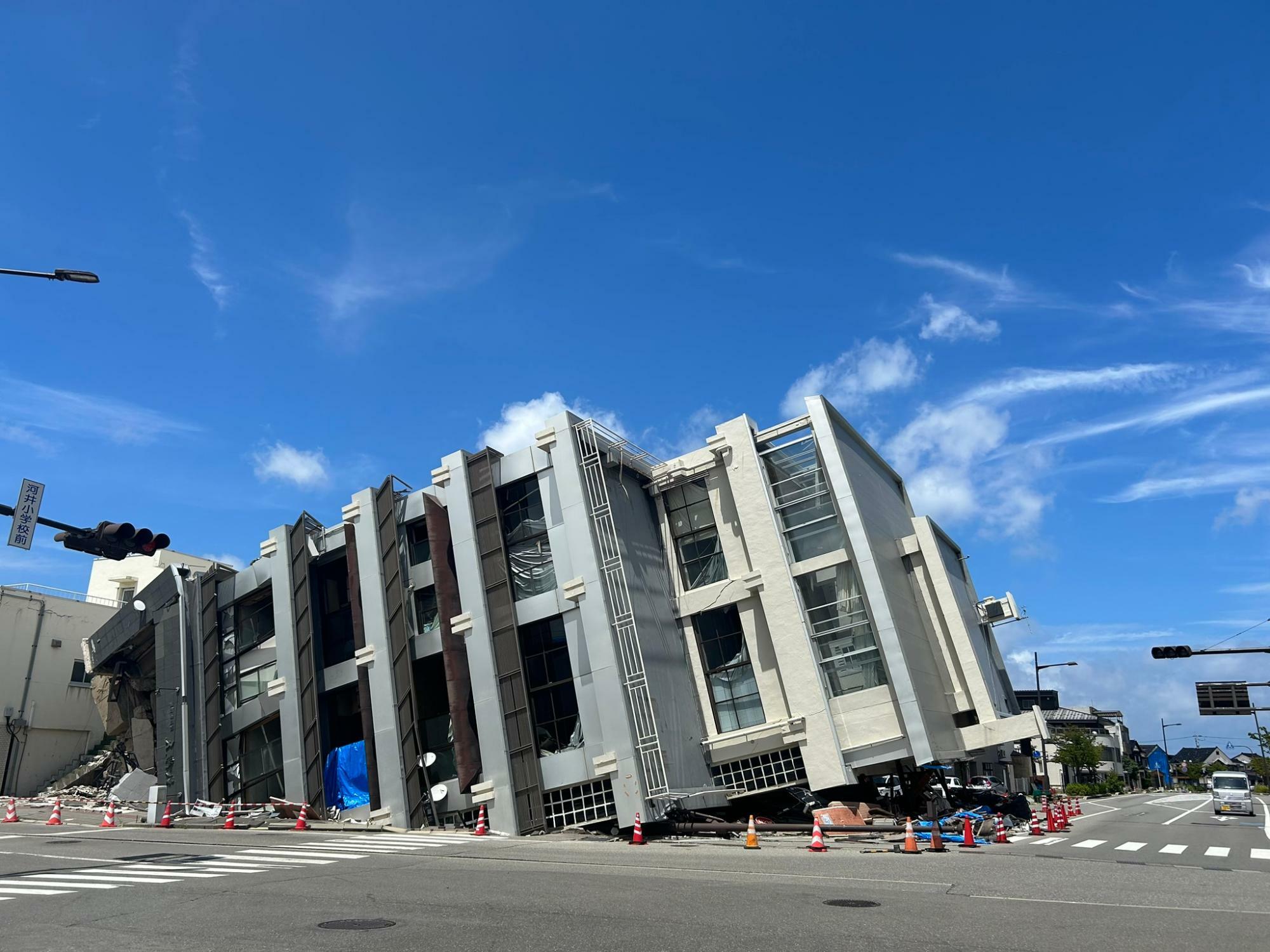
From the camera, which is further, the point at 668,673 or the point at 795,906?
the point at 668,673

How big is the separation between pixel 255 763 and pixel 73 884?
2386cm

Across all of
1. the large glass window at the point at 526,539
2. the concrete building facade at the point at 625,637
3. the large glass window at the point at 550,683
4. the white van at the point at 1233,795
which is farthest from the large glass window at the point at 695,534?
the white van at the point at 1233,795

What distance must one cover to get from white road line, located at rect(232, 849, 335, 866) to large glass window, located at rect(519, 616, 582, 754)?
32.9 ft

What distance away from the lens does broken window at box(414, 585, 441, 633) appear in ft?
104

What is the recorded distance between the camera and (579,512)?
1102 inches

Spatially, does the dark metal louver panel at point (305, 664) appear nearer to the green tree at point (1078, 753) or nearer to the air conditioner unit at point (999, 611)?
the air conditioner unit at point (999, 611)

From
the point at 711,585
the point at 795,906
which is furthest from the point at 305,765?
the point at 795,906

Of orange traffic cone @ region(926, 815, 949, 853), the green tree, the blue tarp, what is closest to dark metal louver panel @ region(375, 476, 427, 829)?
the blue tarp

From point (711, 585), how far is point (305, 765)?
53.5 feet

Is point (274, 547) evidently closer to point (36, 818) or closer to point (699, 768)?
point (36, 818)

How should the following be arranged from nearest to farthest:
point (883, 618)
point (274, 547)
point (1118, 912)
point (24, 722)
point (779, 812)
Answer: point (1118, 912) < point (883, 618) < point (779, 812) < point (274, 547) < point (24, 722)

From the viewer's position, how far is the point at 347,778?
32219 mm

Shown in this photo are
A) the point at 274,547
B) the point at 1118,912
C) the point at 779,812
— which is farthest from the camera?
the point at 274,547

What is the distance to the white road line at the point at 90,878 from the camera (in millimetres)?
13805
